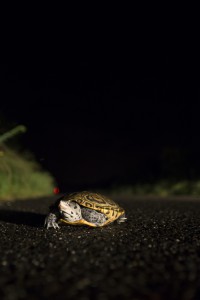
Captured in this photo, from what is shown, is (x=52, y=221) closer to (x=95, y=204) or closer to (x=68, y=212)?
(x=68, y=212)

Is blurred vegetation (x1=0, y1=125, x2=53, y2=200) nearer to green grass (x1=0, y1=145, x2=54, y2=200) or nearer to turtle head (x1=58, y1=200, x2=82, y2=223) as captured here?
green grass (x1=0, y1=145, x2=54, y2=200)

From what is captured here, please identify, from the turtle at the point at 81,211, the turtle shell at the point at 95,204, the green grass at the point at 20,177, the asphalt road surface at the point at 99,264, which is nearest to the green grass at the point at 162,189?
the green grass at the point at 20,177

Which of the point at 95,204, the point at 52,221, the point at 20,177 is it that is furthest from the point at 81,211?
the point at 20,177

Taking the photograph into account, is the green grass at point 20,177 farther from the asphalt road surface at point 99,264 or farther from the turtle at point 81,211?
the asphalt road surface at point 99,264

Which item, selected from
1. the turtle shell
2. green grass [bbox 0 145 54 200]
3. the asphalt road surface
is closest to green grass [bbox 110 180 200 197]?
green grass [bbox 0 145 54 200]

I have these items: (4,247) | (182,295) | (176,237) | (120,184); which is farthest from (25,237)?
(120,184)

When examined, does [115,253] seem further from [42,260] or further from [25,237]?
[25,237]
